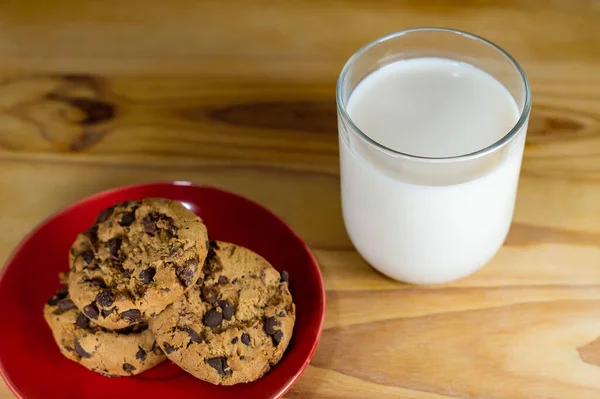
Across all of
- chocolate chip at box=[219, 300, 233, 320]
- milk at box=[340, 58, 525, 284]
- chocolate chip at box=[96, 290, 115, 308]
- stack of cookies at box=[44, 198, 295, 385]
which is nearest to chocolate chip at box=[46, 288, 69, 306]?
stack of cookies at box=[44, 198, 295, 385]

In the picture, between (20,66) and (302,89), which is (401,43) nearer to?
(302,89)

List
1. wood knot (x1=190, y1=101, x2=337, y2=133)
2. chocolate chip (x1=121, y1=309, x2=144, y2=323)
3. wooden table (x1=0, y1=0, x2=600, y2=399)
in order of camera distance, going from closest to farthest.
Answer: chocolate chip (x1=121, y1=309, x2=144, y2=323)
wooden table (x1=0, y1=0, x2=600, y2=399)
wood knot (x1=190, y1=101, x2=337, y2=133)

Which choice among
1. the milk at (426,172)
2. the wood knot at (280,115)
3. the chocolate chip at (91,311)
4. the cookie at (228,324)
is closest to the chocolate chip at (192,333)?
the cookie at (228,324)

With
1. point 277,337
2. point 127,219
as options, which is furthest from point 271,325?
point 127,219

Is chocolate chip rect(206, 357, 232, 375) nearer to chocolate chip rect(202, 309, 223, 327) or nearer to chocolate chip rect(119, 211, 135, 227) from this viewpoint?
chocolate chip rect(202, 309, 223, 327)

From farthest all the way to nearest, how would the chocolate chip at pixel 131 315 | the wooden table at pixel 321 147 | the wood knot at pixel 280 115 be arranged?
the wood knot at pixel 280 115 < the wooden table at pixel 321 147 < the chocolate chip at pixel 131 315

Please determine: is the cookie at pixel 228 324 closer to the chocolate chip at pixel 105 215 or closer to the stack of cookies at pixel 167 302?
the stack of cookies at pixel 167 302

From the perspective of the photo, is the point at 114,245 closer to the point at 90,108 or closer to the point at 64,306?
the point at 64,306
